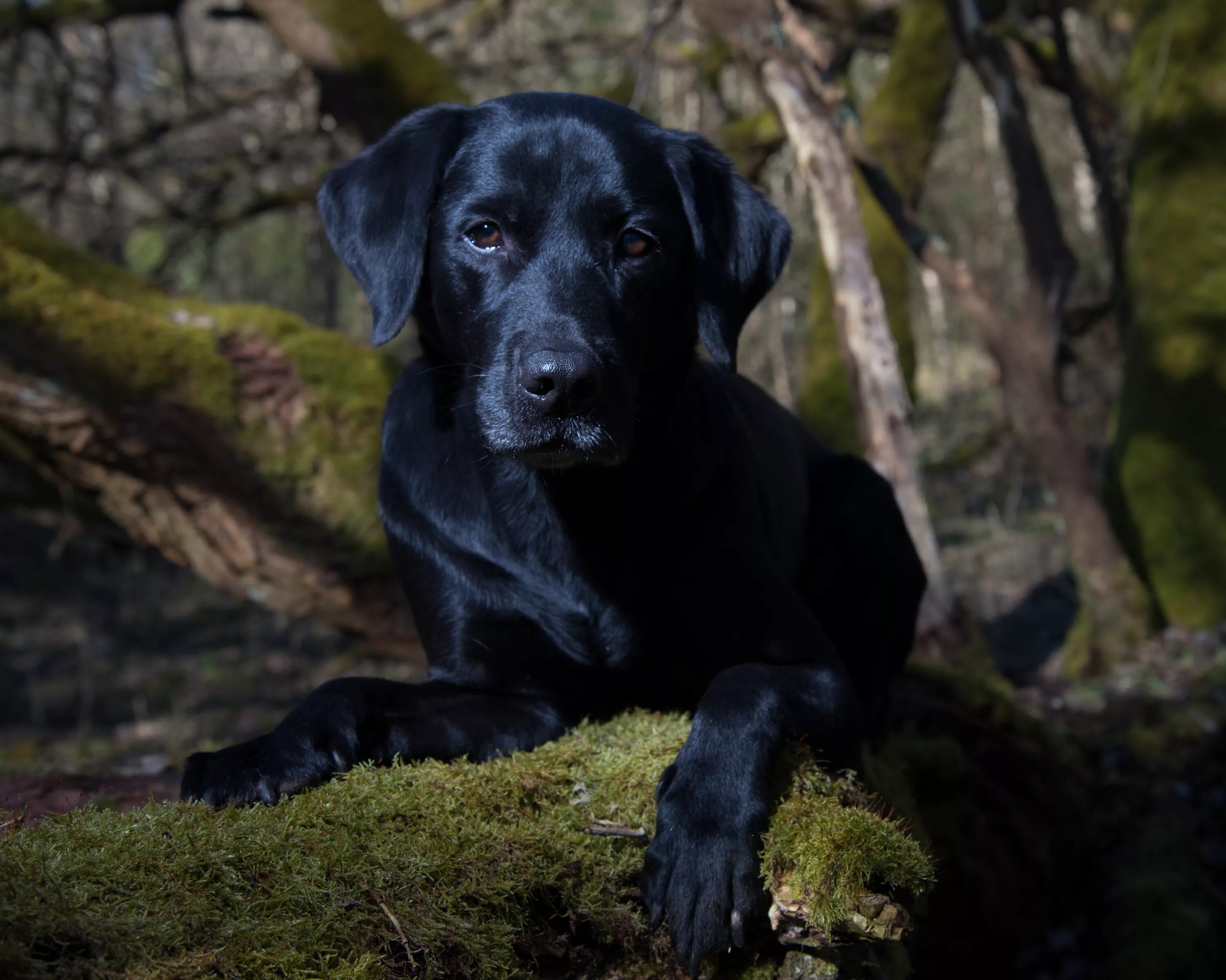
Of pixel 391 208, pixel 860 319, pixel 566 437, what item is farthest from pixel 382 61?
pixel 566 437

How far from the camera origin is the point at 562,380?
240 cm

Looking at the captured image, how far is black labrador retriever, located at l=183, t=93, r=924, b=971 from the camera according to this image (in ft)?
8.32

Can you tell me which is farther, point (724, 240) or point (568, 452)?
point (724, 240)

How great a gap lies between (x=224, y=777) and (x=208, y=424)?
3.00 meters

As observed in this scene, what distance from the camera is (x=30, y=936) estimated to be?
4.76ft

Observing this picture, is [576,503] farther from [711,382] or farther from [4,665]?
[4,665]

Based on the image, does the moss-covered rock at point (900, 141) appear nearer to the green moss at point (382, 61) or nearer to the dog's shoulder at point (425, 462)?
→ the green moss at point (382, 61)

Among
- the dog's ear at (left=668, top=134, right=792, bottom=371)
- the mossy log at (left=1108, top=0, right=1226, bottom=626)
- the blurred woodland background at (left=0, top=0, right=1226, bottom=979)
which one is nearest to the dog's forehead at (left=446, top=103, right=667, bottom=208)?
the dog's ear at (left=668, top=134, right=792, bottom=371)

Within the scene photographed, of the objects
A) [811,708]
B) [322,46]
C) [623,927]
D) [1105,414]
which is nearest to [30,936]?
[623,927]

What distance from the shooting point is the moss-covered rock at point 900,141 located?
7250 mm

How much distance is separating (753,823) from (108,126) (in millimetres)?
7980

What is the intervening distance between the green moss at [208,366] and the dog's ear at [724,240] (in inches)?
105

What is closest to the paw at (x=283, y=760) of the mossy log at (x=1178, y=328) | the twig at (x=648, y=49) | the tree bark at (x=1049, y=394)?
the twig at (x=648, y=49)

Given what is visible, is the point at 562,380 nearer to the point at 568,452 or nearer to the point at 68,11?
the point at 568,452
